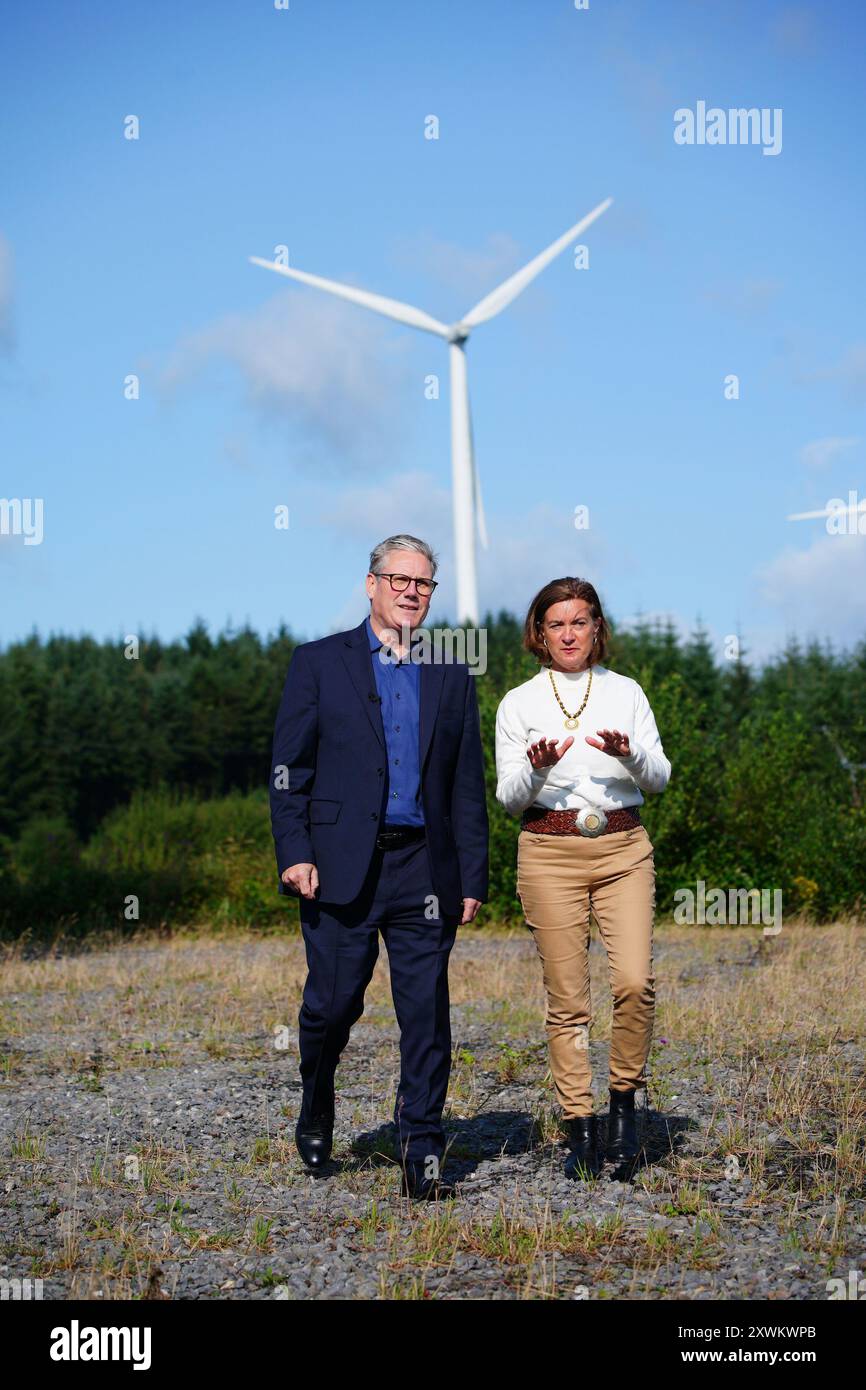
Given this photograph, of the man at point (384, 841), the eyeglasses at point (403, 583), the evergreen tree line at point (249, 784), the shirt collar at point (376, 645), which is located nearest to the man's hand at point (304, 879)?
the man at point (384, 841)

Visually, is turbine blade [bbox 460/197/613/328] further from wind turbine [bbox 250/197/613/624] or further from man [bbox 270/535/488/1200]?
man [bbox 270/535/488/1200]

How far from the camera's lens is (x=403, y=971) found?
213 inches

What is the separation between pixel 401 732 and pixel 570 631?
794mm

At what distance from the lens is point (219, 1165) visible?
5918mm

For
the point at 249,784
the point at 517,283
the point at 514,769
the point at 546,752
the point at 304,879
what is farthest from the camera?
the point at 249,784

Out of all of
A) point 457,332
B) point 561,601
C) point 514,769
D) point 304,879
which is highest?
point 457,332

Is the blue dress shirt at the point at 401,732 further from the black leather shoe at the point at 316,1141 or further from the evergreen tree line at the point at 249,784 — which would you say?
the evergreen tree line at the point at 249,784

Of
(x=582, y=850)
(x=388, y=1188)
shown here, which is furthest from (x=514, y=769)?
(x=388, y=1188)

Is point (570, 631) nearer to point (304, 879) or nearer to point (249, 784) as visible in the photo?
point (304, 879)

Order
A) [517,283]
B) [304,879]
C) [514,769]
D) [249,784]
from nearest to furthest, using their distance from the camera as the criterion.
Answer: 1. [304,879]
2. [514,769]
3. [517,283]
4. [249,784]

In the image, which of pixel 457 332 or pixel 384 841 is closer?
pixel 384 841

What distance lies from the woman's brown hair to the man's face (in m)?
0.46

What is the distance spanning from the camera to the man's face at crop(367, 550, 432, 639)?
543 centimetres

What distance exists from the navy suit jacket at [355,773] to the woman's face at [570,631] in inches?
15.5
